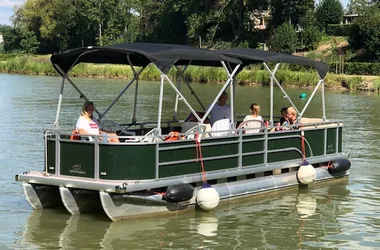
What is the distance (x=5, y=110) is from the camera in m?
32.5

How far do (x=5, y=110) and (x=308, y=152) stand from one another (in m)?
20.5

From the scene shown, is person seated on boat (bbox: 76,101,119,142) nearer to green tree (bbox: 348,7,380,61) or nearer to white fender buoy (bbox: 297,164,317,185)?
white fender buoy (bbox: 297,164,317,185)

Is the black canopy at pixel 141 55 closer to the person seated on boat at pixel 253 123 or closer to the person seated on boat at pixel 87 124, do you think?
the person seated on boat at pixel 87 124

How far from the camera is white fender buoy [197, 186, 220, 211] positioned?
12258mm

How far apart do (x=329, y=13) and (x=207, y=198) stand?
6983 centimetres

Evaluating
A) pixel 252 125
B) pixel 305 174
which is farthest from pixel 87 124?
pixel 305 174

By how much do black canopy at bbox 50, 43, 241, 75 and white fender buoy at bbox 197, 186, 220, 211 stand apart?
2.18m

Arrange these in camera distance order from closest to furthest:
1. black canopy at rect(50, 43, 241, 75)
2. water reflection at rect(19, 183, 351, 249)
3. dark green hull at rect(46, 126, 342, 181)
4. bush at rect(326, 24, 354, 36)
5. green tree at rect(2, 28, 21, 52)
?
water reflection at rect(19, 183, 351, 249), dark green hull at rect(46, 126, 342, 181), black canopy at rect(50, 43, 241, 75), bush at rect(326, 24, 354, 36), green tree at rect(2, 28, 21, 52)

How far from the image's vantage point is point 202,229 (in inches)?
461

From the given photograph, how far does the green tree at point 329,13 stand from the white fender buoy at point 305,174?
6494 centimetres

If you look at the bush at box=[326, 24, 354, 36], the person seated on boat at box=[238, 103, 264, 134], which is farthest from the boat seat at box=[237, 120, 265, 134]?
the bush at box=[326, 24, 354, 36]

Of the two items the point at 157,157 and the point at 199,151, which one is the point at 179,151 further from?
the point at 157,157

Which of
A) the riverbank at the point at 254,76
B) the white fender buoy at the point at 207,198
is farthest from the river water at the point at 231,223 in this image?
the riverbank at the point at 254,76

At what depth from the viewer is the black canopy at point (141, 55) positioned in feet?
39.2
